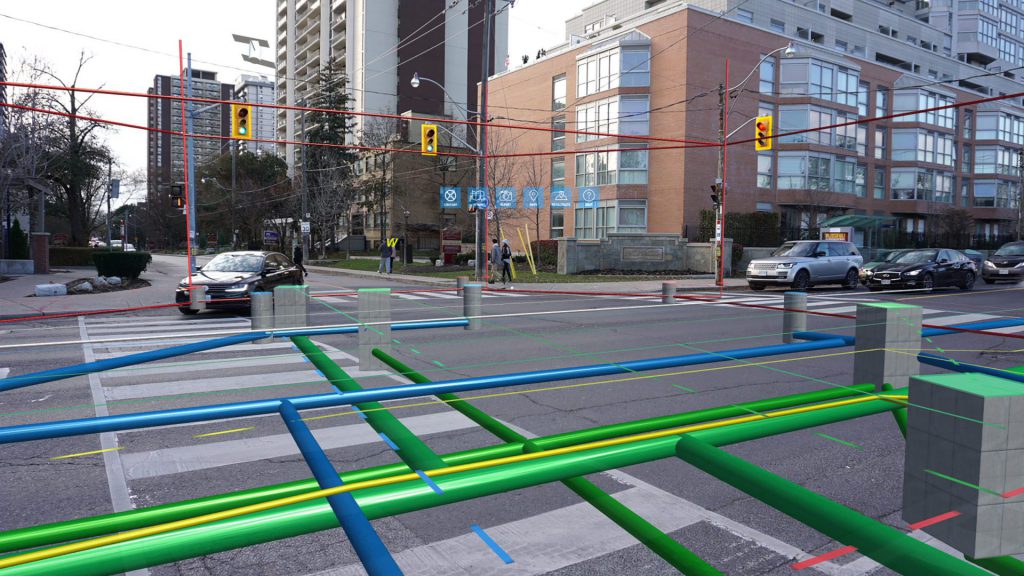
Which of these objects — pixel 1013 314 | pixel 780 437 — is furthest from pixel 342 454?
pixel 1013 314

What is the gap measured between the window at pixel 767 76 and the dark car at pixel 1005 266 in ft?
60.1

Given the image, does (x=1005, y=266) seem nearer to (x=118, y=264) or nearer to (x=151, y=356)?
(x=151, y=356)

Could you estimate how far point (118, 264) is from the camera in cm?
2538

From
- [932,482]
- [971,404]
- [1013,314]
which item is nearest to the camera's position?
[971,404]

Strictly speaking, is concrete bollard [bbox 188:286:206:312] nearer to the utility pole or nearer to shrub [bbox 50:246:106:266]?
the utility pole

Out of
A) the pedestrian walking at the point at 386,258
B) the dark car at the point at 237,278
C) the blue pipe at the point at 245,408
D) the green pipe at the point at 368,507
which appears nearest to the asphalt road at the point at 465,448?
the blue pipe at the point at 245,408

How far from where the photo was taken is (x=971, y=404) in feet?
5.74

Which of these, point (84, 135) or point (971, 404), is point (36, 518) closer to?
point (971, 404)

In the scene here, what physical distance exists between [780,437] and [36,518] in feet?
18.8

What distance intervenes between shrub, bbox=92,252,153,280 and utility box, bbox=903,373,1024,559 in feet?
92.3

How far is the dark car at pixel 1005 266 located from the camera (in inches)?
1034

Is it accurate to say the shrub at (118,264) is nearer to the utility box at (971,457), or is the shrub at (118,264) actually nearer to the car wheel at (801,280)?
the car wheel at (801,280)

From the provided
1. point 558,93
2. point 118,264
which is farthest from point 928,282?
point 558,93

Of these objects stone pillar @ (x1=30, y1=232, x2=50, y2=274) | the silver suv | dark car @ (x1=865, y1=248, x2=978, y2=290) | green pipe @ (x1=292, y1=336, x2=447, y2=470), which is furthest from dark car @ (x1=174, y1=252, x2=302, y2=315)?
stone pillar @ (x1=30, y1=232, x2=50, y2=274)
